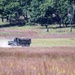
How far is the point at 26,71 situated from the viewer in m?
10.8

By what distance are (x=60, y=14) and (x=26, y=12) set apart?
1601 cm

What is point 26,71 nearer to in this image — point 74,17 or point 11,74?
point 11,74

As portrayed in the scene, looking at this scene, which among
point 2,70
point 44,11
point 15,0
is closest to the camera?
point 2,70

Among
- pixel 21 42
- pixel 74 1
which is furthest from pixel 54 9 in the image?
pixel 21 42

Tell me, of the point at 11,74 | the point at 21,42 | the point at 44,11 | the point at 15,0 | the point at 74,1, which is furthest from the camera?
the point at 15,0

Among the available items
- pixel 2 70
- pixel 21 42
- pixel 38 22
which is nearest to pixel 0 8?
pixel 38 22

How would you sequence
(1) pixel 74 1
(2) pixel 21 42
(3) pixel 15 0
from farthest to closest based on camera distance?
(3) pixel 15 0 → (1) pixel 74 1 → (2) pixel 21 42

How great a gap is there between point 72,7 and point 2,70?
106 metres

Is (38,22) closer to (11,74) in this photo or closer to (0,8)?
(0,8)

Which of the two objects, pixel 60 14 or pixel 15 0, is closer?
pixel 60 14

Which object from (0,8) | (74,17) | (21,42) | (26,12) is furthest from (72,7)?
(21,42)

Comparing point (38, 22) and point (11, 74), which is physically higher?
point (11, 74)

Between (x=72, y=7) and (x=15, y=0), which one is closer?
(x=72, y=7)

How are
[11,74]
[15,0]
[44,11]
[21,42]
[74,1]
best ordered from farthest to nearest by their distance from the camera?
1. [15,0]
2. [74,1]
3. [44,11]
4. [21,42]
5. [11,74]
